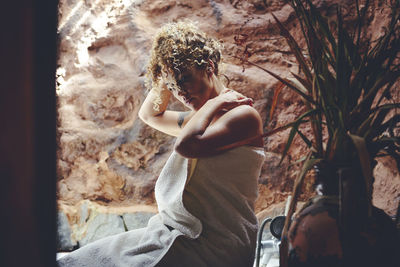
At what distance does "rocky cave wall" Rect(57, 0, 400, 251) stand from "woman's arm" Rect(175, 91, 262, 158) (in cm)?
54

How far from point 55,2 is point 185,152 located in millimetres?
843

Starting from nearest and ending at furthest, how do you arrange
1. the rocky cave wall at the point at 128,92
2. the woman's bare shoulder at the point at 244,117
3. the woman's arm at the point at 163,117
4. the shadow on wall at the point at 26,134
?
the shadow on wall at the point at 26,134 < the woman's bare shoulder at the point at 244,117 < the woman's arm at the point at 163,117 < the rocky cave wall at the point at 128,92

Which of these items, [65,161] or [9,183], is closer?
[9,183]

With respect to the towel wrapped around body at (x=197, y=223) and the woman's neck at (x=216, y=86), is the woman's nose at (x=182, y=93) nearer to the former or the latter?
the woman's neck at (x=216, y=86)

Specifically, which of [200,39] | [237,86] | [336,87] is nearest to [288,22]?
[237,86]

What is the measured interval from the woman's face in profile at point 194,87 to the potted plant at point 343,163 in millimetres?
532

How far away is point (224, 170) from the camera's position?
4.44 feet

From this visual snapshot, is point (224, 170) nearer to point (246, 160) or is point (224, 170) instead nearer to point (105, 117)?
point (246, 160)

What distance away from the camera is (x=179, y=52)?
4.93ft

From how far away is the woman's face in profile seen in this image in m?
1.50

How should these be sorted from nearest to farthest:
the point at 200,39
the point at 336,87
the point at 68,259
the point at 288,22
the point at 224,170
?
the point at 336,87 → the point at 68,259 → the point at 224,170 → the point at 200,39 → the point at 288,22

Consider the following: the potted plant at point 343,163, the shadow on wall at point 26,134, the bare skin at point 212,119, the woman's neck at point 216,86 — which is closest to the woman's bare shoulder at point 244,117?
the bare skin at point 212,119

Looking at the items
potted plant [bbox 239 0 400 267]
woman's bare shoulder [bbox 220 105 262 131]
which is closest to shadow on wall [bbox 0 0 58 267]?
potted plant [bbox 239 0 400 267]

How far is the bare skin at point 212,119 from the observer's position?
1.31 meters
